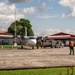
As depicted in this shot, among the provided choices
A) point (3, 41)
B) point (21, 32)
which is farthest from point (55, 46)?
point (21, 32)

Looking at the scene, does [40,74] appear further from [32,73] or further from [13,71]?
[13,71]

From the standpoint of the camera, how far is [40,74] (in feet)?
45.2

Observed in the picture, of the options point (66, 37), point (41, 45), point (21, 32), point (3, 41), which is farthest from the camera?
point (21, 32)

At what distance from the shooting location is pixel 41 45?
5156 cm

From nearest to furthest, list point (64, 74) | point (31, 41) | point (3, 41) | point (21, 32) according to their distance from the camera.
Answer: point (64, 74) → point (31, 41) → point (3, 41) → point (21, 32)

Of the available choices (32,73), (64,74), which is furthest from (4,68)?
(64,74)

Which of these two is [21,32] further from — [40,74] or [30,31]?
[40,74]

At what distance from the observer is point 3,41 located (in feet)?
285

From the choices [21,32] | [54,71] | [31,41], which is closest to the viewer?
[54,71]

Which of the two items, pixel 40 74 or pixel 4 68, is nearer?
pixel 40 74

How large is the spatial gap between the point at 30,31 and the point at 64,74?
102 metres

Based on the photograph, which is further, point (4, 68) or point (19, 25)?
point (19, 25)

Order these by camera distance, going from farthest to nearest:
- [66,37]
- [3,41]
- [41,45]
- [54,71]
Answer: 1. [3,41]
2. [66,37]
3. [41,45]
4. [54,71]

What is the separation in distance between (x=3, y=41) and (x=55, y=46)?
36.8 metres
